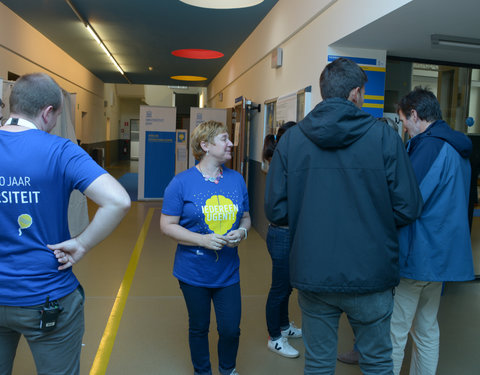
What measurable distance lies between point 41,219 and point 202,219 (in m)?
0.93

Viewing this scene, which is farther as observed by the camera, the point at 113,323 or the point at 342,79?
the point at 113,323

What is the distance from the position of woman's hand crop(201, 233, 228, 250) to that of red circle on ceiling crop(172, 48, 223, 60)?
7912mm

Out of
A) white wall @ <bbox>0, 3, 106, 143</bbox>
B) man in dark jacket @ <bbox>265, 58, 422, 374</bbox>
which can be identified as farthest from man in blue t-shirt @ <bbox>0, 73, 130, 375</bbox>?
white wall @ <bbox>0, 3, 106, 143</bbox>

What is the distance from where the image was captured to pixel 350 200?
1566 millimetres

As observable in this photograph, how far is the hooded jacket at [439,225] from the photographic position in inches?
75.7

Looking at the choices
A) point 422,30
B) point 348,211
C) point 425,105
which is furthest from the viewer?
point 422,30

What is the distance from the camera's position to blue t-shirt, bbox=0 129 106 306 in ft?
4.35

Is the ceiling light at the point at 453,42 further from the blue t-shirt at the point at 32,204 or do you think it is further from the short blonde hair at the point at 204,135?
the blue t-shirt at the point at 32,204

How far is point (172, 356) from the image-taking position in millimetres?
2795

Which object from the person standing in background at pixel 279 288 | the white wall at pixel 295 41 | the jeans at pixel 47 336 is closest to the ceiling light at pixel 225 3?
the white wall at pixel 295 41

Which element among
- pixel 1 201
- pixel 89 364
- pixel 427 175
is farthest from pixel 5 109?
pixel 427 175

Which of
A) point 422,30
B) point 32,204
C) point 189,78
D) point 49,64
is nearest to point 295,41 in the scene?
point 422,30

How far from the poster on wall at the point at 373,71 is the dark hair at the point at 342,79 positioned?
2.42 metres

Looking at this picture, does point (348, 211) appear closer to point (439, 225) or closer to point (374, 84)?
point (439, 225)
